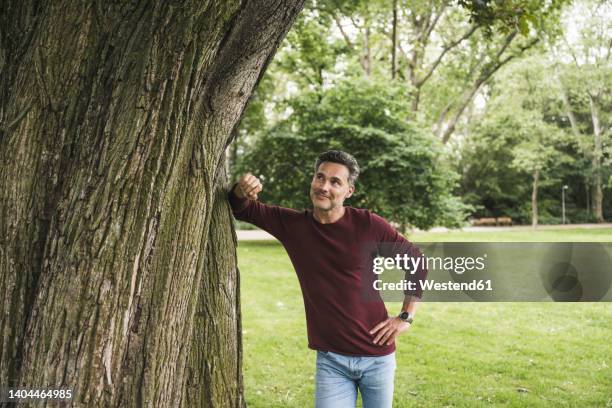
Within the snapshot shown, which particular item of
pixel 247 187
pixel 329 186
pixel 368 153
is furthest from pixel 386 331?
pixel 368 153

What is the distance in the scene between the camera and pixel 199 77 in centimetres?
259

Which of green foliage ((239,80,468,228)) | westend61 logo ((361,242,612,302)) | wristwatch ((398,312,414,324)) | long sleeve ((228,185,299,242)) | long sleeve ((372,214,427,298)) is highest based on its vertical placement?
green foliage ((239,80,468,228))

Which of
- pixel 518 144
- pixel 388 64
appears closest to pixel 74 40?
pixel 388 64

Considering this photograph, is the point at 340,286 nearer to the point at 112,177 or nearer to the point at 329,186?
the point at 329,186

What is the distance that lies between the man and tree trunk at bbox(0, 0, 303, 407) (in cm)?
57

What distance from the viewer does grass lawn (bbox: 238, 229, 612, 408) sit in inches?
224

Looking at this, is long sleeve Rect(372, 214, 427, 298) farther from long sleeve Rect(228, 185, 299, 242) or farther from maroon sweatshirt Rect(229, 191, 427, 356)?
long sleeve Rect(228, 185, 299, 242)

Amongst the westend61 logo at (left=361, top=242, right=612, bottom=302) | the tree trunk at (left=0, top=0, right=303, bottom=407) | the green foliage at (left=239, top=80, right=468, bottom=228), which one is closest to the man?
the tree trunk at (left=0, top=0, right=303, bottom=407)

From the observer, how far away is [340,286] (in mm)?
3037

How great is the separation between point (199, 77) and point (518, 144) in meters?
35.5

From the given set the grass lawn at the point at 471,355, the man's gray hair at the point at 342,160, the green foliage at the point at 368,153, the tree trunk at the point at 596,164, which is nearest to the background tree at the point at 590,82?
the tree trunk at the point at 596,164

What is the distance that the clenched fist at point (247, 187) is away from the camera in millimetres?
3152

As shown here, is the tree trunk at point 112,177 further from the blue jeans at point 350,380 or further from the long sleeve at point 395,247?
the long sleeve at point 395,247

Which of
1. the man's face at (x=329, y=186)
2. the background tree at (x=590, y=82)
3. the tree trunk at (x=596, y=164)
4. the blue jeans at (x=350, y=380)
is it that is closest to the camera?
the blue jeans at (x=350, y=380)
